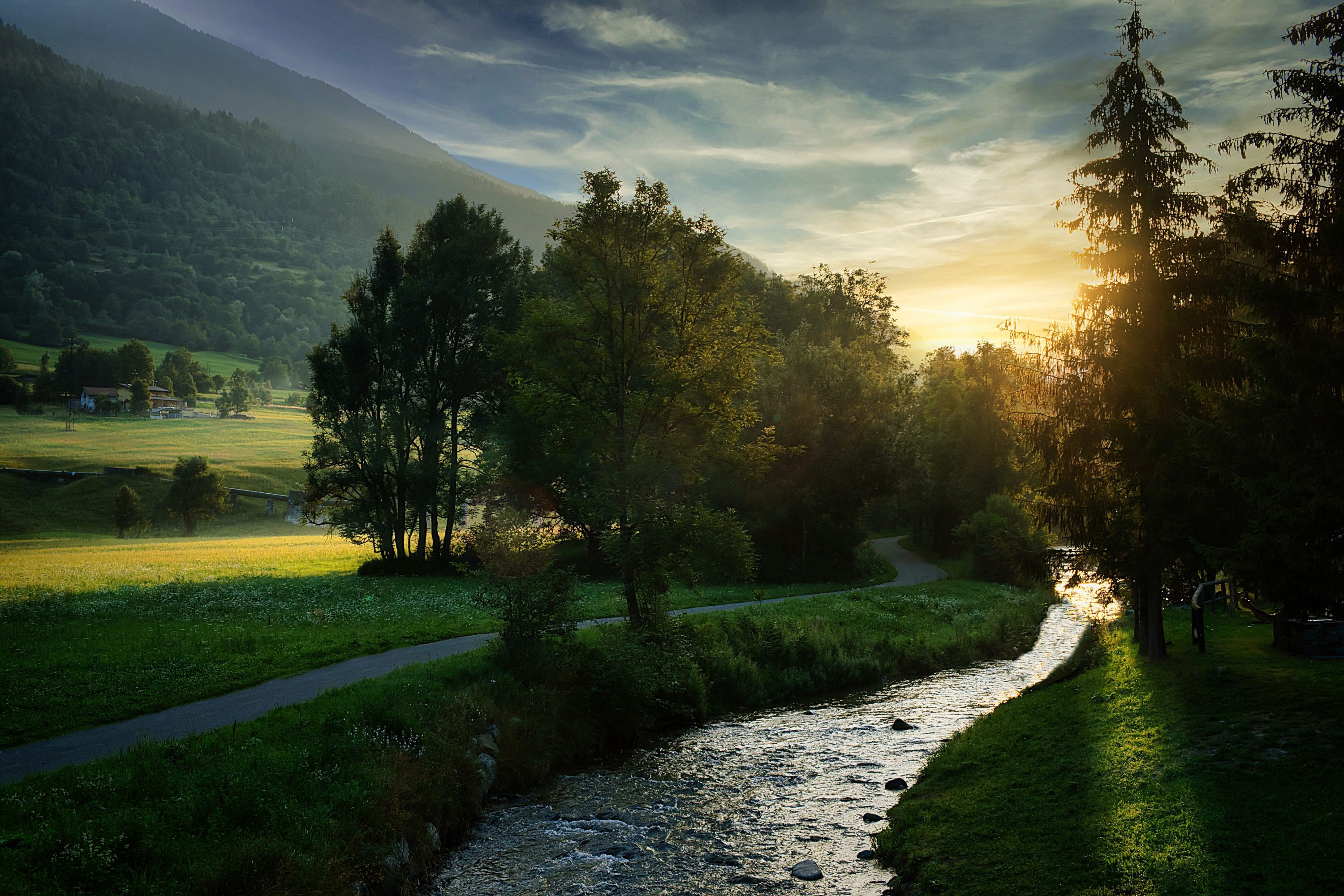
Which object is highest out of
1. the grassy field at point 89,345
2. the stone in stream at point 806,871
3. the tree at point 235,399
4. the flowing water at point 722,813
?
the grassy field at point 89,345

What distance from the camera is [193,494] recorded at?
3002 inches

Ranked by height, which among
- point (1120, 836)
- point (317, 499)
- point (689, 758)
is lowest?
point (689, 758)

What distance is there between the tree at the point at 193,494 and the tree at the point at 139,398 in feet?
220

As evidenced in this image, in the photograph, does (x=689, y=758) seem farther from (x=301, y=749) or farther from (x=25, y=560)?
(x=25, y=560)

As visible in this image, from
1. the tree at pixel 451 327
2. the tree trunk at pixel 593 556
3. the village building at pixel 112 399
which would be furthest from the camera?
the village building at pixel 112 399

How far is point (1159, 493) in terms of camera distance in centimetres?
1731

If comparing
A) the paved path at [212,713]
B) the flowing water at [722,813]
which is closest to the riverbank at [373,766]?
the flowing water at [722,813]

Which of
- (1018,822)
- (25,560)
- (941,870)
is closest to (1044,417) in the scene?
(1018,822)

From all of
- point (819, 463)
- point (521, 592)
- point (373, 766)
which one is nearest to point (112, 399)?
point (819, 463)

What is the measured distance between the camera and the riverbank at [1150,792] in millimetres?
8781

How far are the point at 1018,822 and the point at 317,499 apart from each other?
129 ft

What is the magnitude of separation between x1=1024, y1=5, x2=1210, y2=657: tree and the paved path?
1728 cm

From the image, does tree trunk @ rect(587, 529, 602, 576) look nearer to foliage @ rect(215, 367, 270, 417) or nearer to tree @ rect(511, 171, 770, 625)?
tree @ rect(511, 171, 770, 625)

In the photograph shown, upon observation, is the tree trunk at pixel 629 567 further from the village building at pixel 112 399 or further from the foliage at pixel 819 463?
the village building at pixel 112 399
